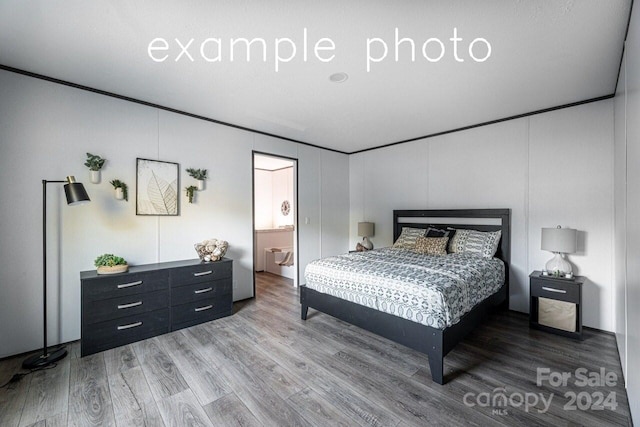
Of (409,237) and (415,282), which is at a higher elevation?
(409,237)

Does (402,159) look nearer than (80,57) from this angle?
No

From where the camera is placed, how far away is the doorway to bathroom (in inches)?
189

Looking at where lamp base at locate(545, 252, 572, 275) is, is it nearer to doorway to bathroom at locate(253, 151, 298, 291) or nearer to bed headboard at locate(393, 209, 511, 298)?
bed headboard at locate(393, 209, 511, 298)

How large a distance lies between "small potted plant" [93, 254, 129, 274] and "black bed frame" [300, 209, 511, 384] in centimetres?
190

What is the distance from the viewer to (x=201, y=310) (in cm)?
316

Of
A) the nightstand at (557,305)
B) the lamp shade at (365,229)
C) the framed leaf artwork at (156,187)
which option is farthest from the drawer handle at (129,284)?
the nightstand at (557,305)

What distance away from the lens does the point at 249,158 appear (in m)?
4.09

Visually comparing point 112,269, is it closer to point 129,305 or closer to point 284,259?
point 129,305

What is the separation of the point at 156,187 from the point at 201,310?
155 centimetres

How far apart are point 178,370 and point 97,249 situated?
1.58 metres

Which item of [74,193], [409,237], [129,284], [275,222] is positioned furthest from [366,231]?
[74,193]

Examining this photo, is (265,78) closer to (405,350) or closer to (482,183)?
(405,350)

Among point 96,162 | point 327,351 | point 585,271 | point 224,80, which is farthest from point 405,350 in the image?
point 96,162

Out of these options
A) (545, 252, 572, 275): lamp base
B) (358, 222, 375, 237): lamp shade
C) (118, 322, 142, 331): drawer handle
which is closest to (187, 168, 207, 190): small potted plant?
(118, 322, 142, 331): drawer handle
